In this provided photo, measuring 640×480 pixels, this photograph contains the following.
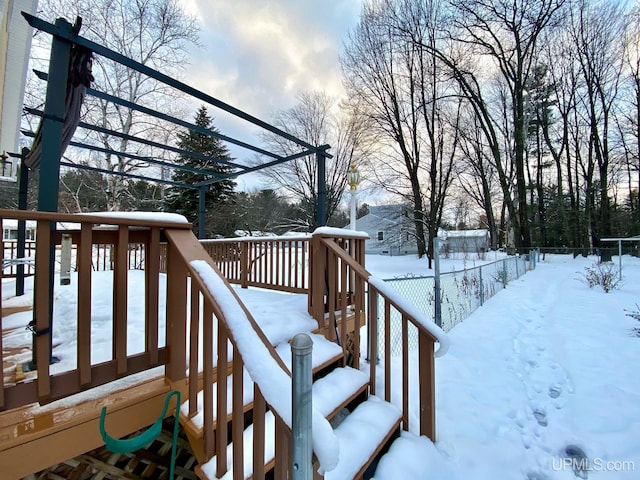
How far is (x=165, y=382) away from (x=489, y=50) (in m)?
17.5

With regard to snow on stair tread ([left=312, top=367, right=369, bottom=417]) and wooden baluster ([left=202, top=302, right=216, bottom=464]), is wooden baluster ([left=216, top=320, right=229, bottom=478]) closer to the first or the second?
wooden baluster ([left=202, top=302, right=216, bottom=464])

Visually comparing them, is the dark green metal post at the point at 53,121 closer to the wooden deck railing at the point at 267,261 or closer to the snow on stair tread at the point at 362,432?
the snow on stair tread at the point at 362,432

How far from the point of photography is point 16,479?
1250mm

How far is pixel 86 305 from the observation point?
4.68 ft

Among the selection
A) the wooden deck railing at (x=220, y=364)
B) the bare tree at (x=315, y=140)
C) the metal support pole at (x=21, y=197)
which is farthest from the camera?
the bare tree at (x=315, y=140)

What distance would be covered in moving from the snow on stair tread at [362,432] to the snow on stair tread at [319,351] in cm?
43

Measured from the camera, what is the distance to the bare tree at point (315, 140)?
15.5 meters

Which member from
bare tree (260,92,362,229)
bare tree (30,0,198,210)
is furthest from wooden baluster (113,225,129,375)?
bare tree (260,92,362,229)

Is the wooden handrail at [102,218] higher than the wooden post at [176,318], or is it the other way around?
the wooden handrail at [102,218]

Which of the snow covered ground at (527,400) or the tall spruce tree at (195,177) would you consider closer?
the snow covered ground at (527,400)

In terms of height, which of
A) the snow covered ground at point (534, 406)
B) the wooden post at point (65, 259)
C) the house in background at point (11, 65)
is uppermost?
the house in background at point (11, 65)

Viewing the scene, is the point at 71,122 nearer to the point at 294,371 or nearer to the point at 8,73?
the point at 294,371

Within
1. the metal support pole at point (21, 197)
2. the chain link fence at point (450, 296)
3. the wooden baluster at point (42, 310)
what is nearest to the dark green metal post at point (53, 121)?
the wooden baluster at point (42, 310)

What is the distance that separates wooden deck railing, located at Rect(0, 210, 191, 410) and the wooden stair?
454 millimetres
